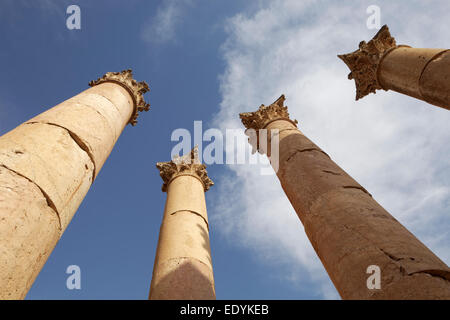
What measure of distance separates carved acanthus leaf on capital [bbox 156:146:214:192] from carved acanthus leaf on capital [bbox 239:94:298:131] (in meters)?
3.66

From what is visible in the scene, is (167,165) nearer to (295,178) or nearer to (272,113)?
(272,113)

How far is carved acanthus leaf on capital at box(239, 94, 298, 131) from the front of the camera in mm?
15925

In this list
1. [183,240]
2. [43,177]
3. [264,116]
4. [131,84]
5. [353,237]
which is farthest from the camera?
[264,116]

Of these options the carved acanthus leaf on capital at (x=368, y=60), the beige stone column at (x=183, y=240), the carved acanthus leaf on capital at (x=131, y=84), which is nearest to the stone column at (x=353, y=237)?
the beige stone column at (x=183, y=240)

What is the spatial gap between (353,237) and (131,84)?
12.7 metres

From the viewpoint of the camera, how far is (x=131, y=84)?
51.1ft

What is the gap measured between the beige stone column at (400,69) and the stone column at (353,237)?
3.90 metres

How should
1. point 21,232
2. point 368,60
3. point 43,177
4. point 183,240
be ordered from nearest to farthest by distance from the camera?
1. point 21,232
2. point 43,177
3. point 183,240
4. point 368,60

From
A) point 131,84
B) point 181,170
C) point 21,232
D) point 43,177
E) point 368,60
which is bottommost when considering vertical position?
point 21,232

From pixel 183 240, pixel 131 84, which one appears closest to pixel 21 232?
pixel 183 240

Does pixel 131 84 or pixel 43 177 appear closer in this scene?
pixel 43 177

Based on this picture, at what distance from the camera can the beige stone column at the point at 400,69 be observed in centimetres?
988

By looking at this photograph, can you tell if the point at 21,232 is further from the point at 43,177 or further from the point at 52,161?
the point at 52,161

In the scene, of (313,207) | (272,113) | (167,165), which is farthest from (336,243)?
(167,165)
